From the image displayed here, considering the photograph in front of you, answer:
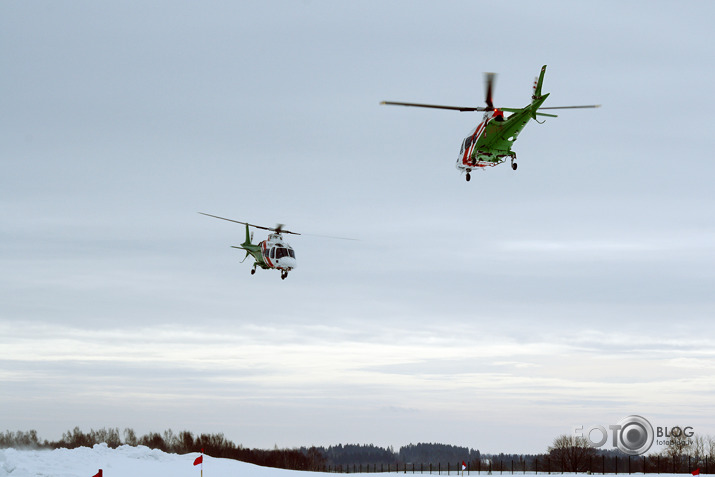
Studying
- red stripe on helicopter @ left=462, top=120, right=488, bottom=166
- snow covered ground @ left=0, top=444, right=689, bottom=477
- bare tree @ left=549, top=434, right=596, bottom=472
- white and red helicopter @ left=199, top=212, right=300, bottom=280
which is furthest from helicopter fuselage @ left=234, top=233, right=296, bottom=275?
bare tree @ left=549, top=434, right=596, bottom=472

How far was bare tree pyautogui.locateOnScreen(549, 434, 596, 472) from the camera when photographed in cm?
11656

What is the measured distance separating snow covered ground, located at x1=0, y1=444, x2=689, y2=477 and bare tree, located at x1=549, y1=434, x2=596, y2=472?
189 feet

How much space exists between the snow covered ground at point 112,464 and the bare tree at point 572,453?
57.7 meters

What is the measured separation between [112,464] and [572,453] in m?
86.5

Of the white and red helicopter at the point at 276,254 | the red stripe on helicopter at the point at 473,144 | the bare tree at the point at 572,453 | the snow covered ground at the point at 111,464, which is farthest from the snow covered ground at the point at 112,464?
the bare tree at the point at 572,453

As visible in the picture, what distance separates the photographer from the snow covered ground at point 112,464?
4318cm

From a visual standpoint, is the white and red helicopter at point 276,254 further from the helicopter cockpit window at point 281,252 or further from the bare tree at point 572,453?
the bare tree at point 572,453

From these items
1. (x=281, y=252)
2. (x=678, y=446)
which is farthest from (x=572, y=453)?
(x=281, y=252)

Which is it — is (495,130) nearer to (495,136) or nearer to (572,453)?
(495,136)

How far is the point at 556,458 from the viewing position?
129250mm

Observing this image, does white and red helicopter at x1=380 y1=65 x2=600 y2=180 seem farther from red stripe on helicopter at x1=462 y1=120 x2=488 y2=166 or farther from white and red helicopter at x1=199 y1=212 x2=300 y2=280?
white and red helicopter at x1=199 y1=212 x2=300 y2=280

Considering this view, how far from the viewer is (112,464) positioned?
54.4 m

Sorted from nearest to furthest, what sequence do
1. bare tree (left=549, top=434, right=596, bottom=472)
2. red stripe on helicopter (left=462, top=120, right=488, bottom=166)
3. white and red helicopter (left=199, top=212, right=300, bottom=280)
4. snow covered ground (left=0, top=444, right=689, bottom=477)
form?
1. snow covered ground (left=0, top=444, right=689, bottom=477)
2. red stripe on helicopter (left=462, top=120, right=488, bottom=166)
3. white and red helicopter (left=199, top=212, right=300, bottom=280)
4. bare tree (left=549, top=434, right=596, bottom=472)

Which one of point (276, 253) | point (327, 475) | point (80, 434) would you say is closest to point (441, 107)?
point (276, 253)
